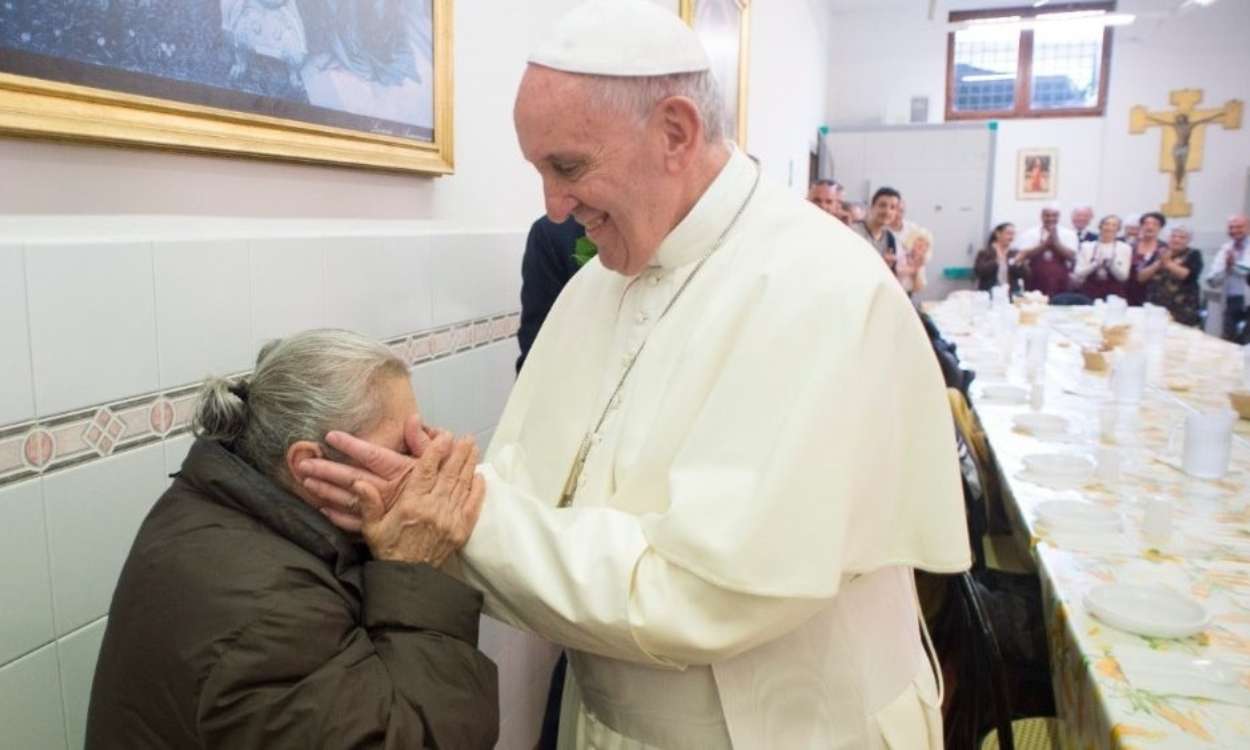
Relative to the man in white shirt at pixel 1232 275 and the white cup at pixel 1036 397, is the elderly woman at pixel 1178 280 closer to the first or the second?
the man in white shirt at pixel 1232 275

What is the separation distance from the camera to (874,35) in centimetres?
1291

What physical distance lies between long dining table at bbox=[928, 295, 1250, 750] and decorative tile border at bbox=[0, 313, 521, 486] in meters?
1.52

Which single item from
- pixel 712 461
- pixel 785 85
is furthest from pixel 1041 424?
pixel 785 85

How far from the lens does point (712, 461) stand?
4.15ft

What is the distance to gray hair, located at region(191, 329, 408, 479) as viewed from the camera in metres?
1.31

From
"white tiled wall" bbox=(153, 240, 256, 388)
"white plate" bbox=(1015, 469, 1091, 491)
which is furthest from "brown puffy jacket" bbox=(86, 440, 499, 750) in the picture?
"white plate" bbox=(1015, 469, 1091, 491)

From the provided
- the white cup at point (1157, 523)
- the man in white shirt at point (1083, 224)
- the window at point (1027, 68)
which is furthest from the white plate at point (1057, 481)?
the window at point (1027, 68)

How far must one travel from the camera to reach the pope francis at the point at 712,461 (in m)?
1.23

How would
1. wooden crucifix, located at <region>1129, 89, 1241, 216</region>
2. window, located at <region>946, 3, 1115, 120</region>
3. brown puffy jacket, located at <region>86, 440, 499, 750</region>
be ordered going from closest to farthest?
brown puffy jacket, located at <region>86, 440, 499, 750</region>, wooden crucifix, located at <region>1129, 89, 1241, 216</region>, window, located at <region>946, 3, 1115, 120</region>

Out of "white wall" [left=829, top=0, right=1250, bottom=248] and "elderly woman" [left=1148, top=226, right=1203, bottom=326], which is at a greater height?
"white wall" [left=829, top=0, right=1250, bottom=248]

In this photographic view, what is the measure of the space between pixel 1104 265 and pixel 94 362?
1193cm

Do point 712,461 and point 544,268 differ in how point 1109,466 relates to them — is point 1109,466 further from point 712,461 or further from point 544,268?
point 712,461

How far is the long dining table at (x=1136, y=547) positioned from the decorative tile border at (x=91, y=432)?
1.52 m

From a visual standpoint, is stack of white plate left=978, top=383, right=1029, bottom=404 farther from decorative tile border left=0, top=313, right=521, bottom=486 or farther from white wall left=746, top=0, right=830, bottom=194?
decorative tile border left=0, top=313, right=521, bottom=486
